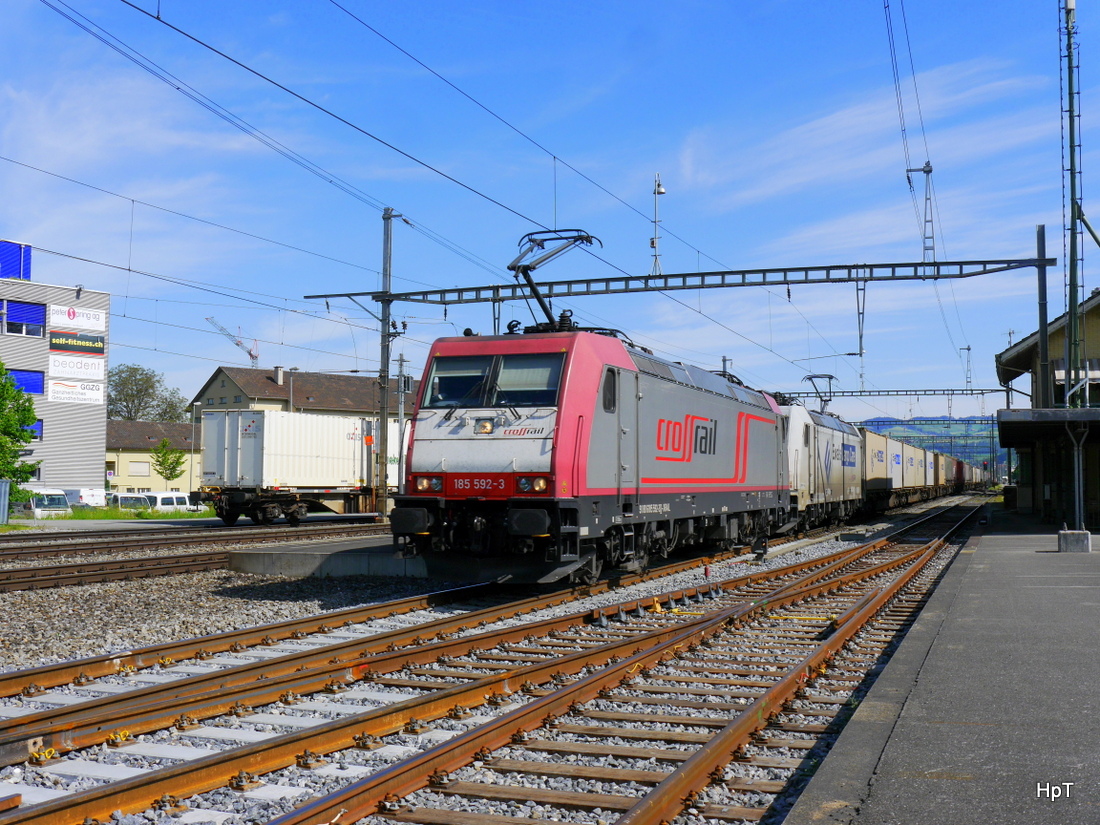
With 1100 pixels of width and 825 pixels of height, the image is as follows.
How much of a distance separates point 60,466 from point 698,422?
4245 cm

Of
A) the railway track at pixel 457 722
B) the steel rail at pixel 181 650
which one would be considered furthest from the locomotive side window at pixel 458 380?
the railway track at pixel 457 722

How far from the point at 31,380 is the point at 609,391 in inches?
1714

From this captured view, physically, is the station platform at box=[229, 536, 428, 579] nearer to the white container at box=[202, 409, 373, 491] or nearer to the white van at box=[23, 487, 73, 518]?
the white container at box=[202, 409, 373, 491]

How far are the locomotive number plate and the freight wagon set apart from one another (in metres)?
20.8

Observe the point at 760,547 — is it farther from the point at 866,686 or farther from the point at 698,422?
the point at 866,686

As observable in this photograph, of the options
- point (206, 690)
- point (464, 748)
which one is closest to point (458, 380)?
point (206, 690)

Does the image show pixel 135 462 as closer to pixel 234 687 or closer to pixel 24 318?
pixel 24 318

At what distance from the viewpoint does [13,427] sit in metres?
34.8

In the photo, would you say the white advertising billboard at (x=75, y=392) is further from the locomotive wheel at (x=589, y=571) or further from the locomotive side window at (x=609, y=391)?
the locomotive side window at (x=609, y=391)

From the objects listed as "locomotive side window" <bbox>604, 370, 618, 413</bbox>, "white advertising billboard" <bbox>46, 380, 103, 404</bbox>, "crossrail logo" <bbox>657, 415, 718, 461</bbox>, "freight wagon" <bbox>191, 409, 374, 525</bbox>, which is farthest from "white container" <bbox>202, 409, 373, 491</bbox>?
"locomotive side window" <bbox>604, 370, 618, 413</bbox>

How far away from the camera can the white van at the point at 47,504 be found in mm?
40800

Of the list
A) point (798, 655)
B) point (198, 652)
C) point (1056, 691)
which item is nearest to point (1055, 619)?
point (798, 655)

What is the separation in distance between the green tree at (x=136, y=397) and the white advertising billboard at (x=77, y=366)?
39182mm

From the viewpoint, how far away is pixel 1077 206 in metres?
25.8
